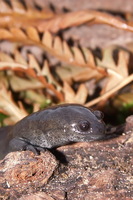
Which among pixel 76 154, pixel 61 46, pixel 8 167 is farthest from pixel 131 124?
pixel 61 46

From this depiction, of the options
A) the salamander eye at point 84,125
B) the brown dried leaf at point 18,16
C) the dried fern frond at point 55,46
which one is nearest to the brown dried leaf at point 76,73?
the dried fern frond at point 55,46

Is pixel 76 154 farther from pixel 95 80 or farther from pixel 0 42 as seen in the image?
pixel 0 42

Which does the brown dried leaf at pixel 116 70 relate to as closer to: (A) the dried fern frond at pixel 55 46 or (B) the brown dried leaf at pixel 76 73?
(A) the dried fern frond at pixel 55 46

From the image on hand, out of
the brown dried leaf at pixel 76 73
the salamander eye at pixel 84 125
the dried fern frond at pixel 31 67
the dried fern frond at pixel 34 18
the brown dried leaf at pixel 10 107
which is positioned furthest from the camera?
the dried fern frond at pixel 34 18

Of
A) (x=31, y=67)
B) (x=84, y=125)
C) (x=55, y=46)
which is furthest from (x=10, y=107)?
(x=84, y=125)

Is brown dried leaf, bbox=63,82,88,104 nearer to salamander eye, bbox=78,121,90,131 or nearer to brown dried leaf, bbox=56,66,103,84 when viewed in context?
brown dried leaf, bbox=56,66,103,84

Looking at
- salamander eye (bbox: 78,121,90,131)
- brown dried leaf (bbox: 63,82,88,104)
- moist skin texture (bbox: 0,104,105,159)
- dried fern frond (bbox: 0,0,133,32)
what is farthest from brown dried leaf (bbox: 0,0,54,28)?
salamander eye (bbox: 78,121,90,131)
